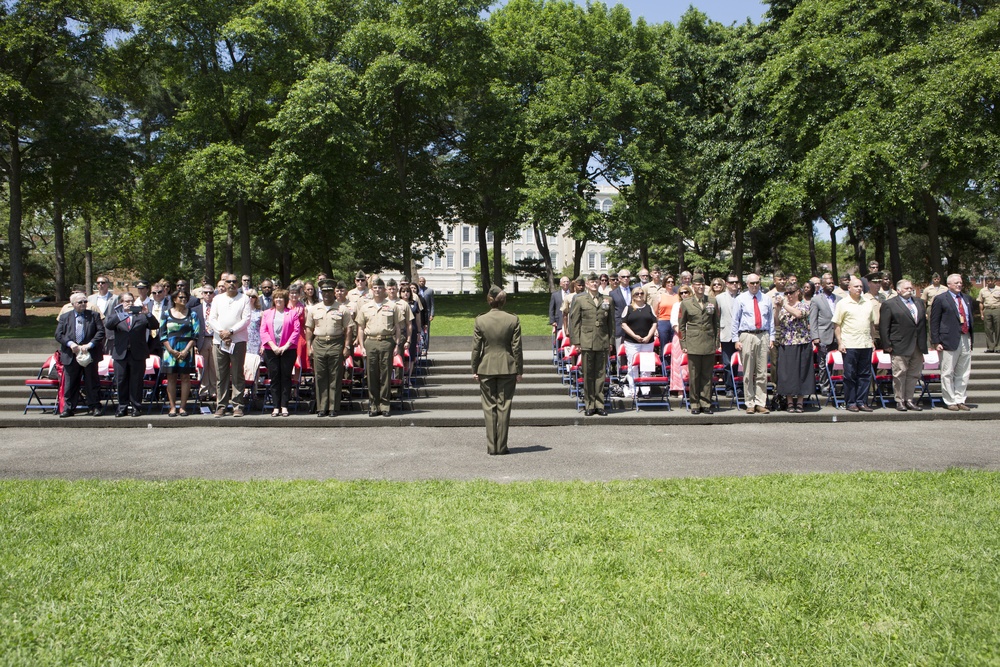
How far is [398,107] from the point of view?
1328 inches

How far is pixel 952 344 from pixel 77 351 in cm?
1412

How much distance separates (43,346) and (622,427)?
16.3 m

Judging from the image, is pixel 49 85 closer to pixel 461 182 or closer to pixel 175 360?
pixel 461 182

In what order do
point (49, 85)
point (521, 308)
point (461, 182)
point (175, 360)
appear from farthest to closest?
1. point (461, 182)
2. point (521, 308)
3. point (49, 85)
4. point (175, 360)

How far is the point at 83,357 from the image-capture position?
11.8 m

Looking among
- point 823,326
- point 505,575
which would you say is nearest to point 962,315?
point 823,326

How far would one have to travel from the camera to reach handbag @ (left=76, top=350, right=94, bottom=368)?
11.8m

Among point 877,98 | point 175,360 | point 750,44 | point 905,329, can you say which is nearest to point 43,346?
point 175,360

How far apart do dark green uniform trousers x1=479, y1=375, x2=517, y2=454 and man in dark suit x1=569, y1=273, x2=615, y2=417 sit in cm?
273

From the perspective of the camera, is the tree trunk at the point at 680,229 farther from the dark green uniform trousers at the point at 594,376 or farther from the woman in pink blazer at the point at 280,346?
the woman in pink blazer at the point at 280,346

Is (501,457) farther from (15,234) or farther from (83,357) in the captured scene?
(15,234)

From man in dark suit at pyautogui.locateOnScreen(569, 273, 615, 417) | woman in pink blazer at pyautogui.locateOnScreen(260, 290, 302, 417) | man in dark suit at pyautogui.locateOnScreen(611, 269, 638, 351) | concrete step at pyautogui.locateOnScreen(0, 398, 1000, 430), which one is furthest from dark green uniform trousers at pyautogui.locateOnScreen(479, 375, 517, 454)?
man in dark suit at pyautogui.locateOnScreen(611, 269, 638, 351)

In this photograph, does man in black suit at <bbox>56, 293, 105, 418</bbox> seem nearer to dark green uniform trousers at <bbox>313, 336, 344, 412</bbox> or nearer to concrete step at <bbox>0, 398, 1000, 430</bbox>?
concrete step at <bbox>0, 398, 1000, 430</bbox>

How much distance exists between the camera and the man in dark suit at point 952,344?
39.3 ft
